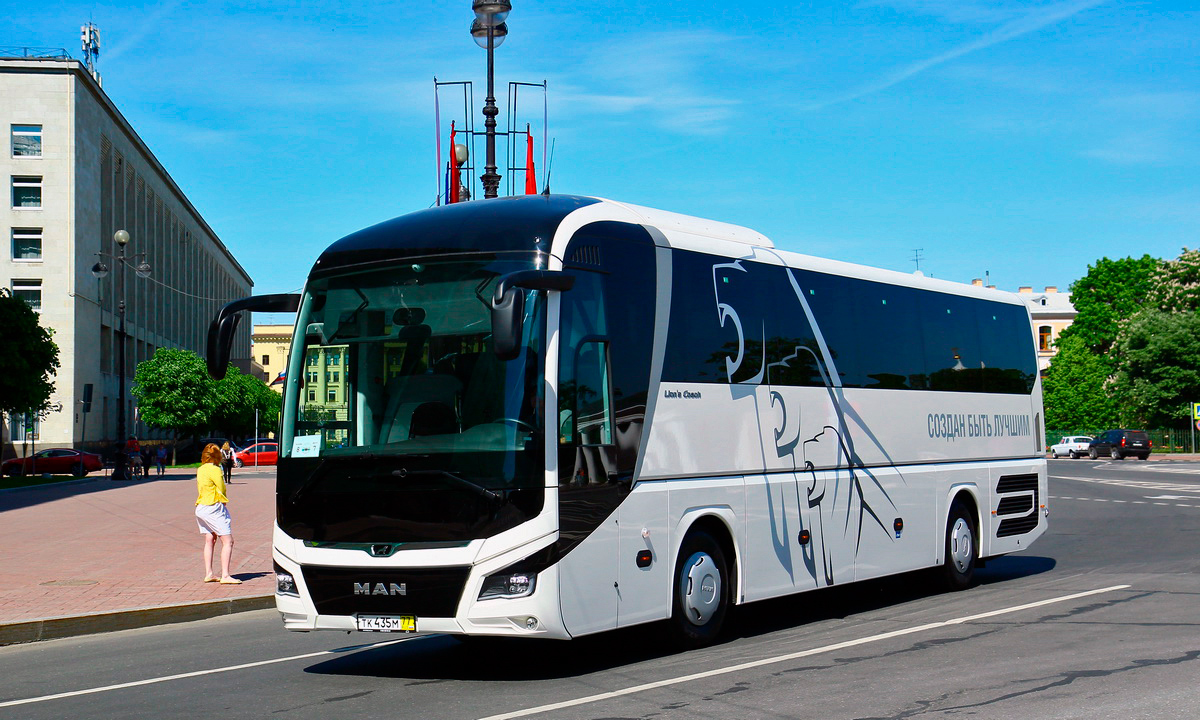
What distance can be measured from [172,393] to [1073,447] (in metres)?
58.9

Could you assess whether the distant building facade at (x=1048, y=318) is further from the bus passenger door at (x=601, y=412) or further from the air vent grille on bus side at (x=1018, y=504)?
the bus passenger door at (x=601, y=412)

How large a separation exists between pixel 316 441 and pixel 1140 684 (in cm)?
576

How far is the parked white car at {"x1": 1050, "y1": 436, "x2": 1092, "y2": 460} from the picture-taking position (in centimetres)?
8256

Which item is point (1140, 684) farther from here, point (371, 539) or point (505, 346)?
point (371, 539)

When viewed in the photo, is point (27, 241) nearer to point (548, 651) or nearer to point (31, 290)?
point (31, 290)

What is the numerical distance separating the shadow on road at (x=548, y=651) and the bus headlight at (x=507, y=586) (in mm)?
898

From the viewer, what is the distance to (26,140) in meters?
70.9

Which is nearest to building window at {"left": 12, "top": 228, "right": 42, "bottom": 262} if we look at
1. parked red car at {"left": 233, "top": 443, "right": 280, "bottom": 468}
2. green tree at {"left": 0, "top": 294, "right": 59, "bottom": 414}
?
parked red car at {"left": 233, "top": 443, "right": 280, "bottom": 468}

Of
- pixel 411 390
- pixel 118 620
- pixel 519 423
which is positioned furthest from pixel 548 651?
pixel 118 620

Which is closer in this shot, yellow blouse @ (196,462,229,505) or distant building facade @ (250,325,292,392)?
yellow blouse @ (196,462,229,505)

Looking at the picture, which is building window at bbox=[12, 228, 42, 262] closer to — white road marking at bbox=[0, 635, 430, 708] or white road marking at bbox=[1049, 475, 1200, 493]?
white road marking at bbox=[1049, 475, 1200, 493]

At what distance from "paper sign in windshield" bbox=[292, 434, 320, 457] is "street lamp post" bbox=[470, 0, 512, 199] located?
7962 millimetres

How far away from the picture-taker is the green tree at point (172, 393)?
259 feet

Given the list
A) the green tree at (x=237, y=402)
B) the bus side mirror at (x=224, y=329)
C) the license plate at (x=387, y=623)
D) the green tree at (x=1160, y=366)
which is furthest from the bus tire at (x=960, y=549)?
the green tree at (x=1160, y=366)
